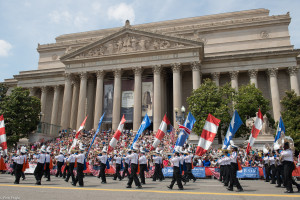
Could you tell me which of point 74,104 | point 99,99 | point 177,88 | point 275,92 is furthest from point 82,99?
point 275,92

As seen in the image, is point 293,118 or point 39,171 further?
point 293,118

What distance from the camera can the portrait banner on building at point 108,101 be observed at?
38.7 m

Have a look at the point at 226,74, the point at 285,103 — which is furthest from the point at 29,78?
the point at 285,103

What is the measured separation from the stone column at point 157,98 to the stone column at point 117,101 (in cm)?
574

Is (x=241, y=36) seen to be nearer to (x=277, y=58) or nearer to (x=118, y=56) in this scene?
(x=277, y=58)

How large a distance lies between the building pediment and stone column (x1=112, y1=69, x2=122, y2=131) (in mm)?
3493

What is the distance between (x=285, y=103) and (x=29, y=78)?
46.5m

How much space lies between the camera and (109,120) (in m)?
38.3

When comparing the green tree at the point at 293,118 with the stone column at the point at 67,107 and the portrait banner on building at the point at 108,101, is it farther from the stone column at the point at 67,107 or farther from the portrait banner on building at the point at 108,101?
the stone column at the point at 67,107

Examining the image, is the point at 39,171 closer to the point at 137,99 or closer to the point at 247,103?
the point at 137,99

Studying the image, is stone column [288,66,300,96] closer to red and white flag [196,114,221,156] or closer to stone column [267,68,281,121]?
stone column [267,68,281,121]

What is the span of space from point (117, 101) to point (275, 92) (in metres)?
24.3

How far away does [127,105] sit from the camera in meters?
38.3

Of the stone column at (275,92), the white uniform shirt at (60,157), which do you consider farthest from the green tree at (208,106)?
the white uniform shirt at (60,157)
